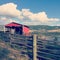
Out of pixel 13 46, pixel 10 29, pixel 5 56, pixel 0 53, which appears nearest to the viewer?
pixel 5 56

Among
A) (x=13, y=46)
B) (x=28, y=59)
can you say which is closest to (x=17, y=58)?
(x=28, y=59)

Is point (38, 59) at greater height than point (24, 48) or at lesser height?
lesser

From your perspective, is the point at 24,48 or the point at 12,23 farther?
the point at 12,23

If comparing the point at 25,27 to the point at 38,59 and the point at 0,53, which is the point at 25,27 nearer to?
the point at 0,53

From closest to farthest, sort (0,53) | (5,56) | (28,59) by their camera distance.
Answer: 1. (28,59)
2. (5,56)
3. (0,53)

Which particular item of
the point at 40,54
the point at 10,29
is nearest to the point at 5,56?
the point at 40,54

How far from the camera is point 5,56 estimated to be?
33.5 ft

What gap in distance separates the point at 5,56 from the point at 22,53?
981 mm

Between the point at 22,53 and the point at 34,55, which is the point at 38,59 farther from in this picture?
the point at 22,53

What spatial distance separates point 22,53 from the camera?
1028 cm

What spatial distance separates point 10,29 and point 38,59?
27.6m

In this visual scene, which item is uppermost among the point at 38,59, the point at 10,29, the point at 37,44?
the point at 10,29

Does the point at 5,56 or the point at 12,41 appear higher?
the point at 12,41

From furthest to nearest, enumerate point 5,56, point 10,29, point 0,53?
1. point 10,29
2. point 0,53
3. point 5,56
